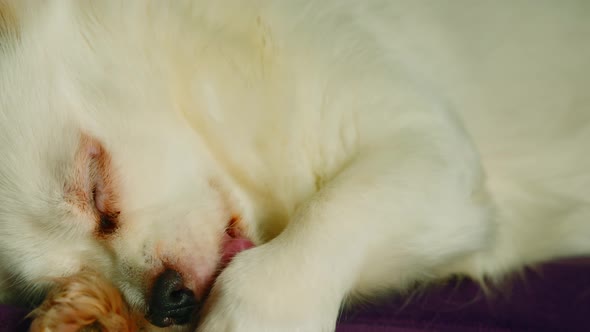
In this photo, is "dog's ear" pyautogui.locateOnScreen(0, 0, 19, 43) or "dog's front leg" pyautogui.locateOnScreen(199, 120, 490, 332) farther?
"dog's ear" pyautogui.locateOnScreen(0, 0, 19, 43)

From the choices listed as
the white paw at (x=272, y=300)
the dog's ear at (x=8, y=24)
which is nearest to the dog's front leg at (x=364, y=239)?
the white paw at (x=272, y=300)

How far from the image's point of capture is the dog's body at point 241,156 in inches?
40.9

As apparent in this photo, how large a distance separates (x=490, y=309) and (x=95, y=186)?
0.77 metres

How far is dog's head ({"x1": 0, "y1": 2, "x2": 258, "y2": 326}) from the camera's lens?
1.05 meters

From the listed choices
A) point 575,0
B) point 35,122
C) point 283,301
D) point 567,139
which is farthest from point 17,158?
point 575,0

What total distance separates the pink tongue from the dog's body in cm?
1

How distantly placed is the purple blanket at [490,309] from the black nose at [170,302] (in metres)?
0.22

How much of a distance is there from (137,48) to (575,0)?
3.46 ft

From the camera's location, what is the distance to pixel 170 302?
1000 mm

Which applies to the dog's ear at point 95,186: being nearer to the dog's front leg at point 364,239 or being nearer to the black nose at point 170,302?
the black nose at point 170,302

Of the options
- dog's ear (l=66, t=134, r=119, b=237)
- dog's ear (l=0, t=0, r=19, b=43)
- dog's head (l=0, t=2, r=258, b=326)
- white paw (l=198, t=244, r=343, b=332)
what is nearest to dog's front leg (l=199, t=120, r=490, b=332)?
white paw (l=198, t=244, r=343, b=332)

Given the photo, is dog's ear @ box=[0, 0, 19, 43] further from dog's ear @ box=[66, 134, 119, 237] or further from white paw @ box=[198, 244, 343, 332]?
white paw @ box=[198, 244, 343, 332]

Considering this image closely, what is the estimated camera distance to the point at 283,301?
928 mm

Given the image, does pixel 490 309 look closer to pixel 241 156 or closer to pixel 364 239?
pixel 364 239
